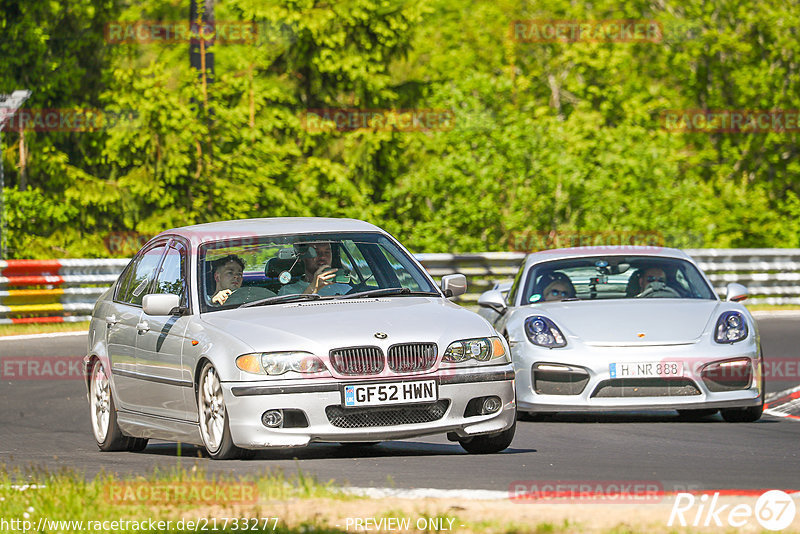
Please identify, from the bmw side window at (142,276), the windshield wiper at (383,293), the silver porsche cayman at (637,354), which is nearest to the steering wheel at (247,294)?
the windshield wiper at (383,293)

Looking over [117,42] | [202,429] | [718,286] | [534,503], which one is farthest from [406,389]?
[117,42]

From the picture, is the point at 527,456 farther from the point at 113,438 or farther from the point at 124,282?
the point at 124,282

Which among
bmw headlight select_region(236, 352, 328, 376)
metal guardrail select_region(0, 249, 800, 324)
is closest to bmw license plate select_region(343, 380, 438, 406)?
bmw headlight select_region(236, 352, 328, 376)

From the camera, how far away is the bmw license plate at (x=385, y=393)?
316 inches

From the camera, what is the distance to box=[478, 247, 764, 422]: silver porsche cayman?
35.2 feet

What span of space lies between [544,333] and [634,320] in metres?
0.68

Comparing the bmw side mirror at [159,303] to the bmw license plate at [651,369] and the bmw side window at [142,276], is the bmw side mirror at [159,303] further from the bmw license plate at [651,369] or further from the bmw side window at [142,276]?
the bmw license plate at [651,369]

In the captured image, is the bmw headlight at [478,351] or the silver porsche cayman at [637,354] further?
the silver porsche cayman at [637,354]

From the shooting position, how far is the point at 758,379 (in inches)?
433

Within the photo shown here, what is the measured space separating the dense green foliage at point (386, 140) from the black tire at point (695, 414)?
1587 cm

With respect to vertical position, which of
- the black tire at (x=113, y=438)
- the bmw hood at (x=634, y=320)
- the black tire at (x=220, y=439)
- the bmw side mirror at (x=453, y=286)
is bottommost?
the black tire at (x=113, y=438)

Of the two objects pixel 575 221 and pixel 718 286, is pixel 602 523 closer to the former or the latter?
pixel 718 286

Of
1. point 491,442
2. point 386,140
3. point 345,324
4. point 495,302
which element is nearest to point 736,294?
point 495,302

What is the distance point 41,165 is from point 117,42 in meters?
3.17
